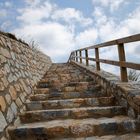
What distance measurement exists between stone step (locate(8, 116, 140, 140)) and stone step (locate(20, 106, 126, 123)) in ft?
1.64

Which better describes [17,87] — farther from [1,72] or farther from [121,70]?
[121,70]

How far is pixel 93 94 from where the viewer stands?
6.22 m

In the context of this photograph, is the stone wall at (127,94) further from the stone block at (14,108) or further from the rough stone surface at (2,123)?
the rough stone surface at (2,123)

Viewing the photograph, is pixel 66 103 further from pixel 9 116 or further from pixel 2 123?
pixel 2 123

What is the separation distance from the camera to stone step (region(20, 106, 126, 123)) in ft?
15.8

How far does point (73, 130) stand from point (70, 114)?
714mm

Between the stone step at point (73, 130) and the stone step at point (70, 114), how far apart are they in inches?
19.7

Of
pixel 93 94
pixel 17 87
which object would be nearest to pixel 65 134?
pixel 17 87

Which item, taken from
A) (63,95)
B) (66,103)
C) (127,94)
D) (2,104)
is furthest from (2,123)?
(63,95)

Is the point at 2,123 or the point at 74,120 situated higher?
the point at 2,123

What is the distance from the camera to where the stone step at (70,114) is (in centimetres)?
480

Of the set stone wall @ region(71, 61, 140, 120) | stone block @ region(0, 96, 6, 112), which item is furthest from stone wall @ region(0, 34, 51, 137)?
stone wall @ region(71, 61, 140, 120)

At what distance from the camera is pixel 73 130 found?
4.15 meters

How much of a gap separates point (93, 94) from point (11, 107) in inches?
87.1
